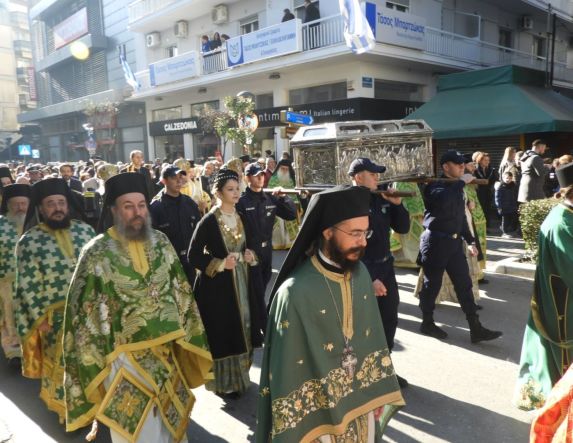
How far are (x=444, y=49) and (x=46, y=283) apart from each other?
653 inches

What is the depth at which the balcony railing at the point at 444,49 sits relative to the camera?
623 inches

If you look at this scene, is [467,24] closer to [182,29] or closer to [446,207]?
[182,29]

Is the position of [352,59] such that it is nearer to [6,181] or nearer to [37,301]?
[6,181]

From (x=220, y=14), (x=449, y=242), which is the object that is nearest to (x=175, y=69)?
(x=220, y=14)

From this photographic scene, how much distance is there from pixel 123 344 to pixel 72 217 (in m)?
1.66

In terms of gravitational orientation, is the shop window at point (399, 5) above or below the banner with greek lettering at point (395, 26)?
above

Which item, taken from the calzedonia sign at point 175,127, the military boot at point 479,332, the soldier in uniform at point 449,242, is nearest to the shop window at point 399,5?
the calzedonia sign at point 175,127

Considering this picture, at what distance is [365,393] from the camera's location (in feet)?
8.51

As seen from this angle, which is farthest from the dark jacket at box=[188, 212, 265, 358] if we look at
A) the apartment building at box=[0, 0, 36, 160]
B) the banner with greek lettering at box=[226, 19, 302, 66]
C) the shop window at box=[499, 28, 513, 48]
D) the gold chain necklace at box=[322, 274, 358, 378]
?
the apartment building at box=[0, 0, 36, 160]

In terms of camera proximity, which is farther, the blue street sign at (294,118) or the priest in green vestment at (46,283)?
the blue street sign at (294,118)

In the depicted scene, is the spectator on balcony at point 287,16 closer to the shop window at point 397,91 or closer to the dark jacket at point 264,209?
the shop window at point 397,91

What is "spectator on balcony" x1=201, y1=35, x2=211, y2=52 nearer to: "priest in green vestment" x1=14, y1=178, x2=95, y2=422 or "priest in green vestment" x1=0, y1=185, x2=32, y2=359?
"priest in green vestment" x1=0, y1=185, x2=32, y2=359

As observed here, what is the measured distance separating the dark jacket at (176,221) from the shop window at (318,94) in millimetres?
12349

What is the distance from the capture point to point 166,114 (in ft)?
84.3
